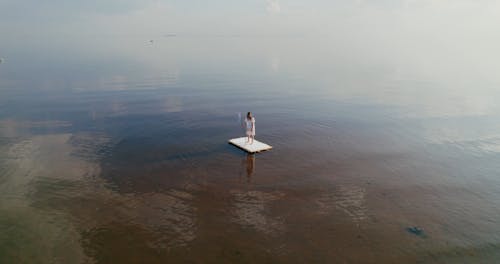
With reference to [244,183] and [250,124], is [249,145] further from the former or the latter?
[244,183]

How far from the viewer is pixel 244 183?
17.9m

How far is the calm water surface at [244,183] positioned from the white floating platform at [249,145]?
59 centimetres

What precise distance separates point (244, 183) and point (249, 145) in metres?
5.77

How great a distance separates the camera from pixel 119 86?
48.0 meters

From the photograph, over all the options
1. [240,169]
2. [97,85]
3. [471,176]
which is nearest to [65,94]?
[97,85]

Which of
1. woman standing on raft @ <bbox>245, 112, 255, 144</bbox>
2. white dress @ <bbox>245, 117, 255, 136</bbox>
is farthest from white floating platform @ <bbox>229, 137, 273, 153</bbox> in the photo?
white dress @ <bbox>245, 117, 255, 136</bbox>

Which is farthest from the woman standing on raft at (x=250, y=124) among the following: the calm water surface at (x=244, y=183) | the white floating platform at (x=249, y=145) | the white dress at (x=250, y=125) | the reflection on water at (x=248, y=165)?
the reflection on water at (x=248, y=165)

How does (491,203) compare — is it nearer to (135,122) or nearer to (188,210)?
(188,210)

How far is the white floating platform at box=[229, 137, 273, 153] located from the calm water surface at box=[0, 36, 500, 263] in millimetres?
589

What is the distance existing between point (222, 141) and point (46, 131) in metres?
14.6

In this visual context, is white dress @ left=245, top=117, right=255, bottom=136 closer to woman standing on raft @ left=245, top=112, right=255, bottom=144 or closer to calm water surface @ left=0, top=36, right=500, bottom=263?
woman standing on raft @ left=245, top=112, right=255, bottom=144

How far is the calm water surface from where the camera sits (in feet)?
41.6

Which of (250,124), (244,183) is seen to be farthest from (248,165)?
(250,124)

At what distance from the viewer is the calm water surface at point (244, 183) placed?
12.7 meters
